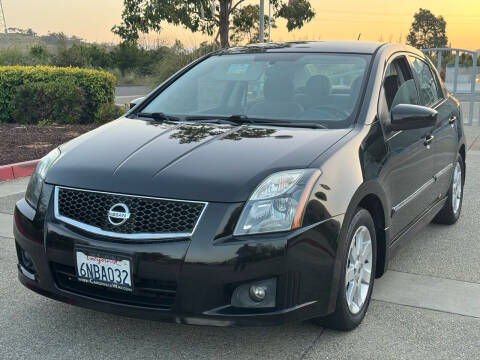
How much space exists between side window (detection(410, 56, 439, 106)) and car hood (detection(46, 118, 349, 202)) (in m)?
1.63

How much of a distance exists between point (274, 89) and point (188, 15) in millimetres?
18369

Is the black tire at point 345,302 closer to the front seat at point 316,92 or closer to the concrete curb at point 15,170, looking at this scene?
the front seat at point 316,92

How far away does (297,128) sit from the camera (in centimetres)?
370

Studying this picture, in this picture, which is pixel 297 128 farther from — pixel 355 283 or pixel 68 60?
pixel 68 60

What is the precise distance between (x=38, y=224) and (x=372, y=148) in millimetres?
1928

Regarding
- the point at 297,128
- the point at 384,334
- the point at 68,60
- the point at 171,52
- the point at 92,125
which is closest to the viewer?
the point at 384,334

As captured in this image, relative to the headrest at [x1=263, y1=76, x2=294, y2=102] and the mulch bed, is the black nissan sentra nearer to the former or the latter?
the headrest at [x1=263, y1=76, x2=294, y2=102]

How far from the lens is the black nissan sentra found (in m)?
2.87

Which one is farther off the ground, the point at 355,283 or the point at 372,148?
the point at 372,148

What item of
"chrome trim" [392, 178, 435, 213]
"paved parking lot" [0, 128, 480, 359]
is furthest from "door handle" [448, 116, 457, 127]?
"paved parking lot" [0, 128, 480, 359]

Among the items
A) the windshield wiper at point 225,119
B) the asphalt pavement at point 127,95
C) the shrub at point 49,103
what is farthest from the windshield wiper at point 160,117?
the asphalt pavement at point 127,95

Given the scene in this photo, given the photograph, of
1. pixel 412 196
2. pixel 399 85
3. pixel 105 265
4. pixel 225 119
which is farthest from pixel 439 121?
pixel 105 265

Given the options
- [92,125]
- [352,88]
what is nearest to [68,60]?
[92,125]

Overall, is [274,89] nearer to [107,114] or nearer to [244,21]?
[107,114]
